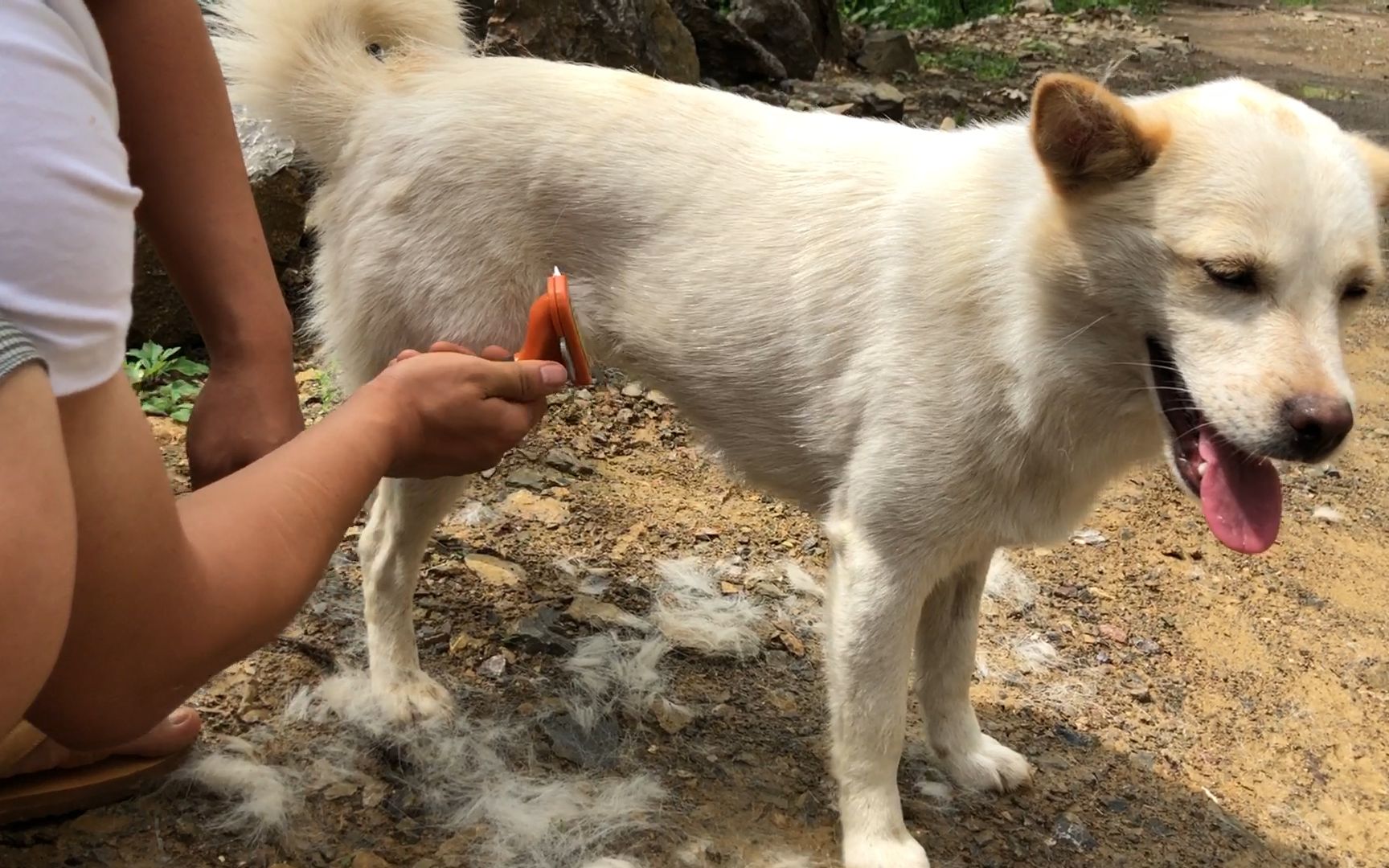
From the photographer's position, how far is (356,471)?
1291 millimetres

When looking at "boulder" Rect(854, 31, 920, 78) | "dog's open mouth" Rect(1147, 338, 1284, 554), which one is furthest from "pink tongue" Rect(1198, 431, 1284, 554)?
"boulder" Rect(854, 31, 920, 78)

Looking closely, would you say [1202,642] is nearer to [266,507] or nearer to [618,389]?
[618,389]

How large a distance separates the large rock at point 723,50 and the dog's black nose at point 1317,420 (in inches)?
186

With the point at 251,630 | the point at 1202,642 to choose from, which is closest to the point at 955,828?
the point at 1202,642

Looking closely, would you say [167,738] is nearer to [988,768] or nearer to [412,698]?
[412,698]

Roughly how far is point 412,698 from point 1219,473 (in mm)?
1564

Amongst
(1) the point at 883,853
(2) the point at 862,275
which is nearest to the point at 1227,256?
(2) the point at 862,275

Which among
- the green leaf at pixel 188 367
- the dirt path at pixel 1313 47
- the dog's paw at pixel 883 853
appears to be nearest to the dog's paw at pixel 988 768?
the dog's paw at pixel 883 853

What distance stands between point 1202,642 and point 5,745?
8.59ft

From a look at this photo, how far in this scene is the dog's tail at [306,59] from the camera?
211 centimetres

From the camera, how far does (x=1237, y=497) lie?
1.67 meters

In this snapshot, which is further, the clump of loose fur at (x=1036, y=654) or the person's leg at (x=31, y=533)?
the clump of loose fur at (x=1036, y=654)

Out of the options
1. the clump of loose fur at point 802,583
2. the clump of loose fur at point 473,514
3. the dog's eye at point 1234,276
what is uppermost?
the dog's eye at point 1234,276

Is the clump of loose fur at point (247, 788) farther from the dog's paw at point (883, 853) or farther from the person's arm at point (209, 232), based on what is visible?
the dog's paw at point (883, 853)
